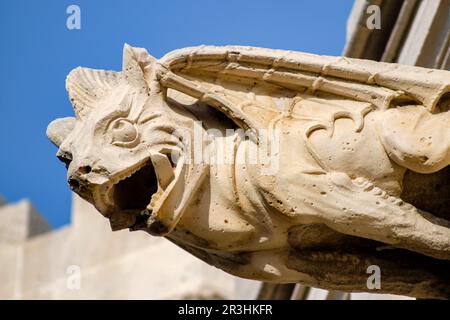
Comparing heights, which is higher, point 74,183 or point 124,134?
point 124,134

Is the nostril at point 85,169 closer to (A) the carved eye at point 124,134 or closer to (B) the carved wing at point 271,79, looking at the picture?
(A) the carved eye at point 124,134

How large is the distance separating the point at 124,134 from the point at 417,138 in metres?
0.68

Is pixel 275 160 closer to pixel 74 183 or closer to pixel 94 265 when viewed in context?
pixel 74 183

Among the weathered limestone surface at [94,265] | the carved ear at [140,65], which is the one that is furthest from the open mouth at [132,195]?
the weathered limestone surface at [94,265]

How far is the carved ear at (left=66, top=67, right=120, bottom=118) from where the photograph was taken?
3908 millimetres

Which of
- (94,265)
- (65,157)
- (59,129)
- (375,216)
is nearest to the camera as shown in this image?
Result: (375,216)

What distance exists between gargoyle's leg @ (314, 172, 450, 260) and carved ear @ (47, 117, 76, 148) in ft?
2.17

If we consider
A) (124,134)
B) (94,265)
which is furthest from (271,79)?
(94,265)

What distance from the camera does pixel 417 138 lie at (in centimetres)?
376

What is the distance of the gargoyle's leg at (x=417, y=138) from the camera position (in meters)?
3.73

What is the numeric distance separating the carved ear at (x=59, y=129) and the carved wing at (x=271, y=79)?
27cm

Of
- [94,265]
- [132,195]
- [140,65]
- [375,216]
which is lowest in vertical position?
[94,265]
